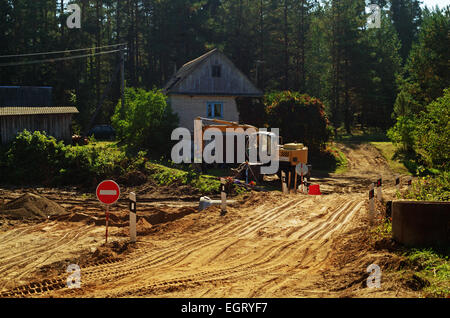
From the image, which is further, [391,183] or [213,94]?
[213,94]

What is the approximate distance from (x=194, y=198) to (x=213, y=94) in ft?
61.1

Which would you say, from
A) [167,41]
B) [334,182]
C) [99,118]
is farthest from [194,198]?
[167,41]

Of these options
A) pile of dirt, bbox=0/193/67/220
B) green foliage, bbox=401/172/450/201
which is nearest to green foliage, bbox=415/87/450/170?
green foliage, bbox=401/172/450/201

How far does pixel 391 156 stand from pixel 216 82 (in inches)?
582

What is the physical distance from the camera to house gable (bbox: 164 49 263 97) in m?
37.6

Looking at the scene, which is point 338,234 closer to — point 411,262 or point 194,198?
point 411,262

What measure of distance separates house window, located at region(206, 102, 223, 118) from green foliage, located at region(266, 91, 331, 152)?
13.5ft

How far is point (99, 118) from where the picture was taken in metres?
53.0

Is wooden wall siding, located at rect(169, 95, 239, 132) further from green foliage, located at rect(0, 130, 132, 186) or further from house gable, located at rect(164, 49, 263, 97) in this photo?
green foliage, located at rect(0, 130, 132, 186)

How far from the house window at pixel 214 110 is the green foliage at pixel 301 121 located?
13.5ft

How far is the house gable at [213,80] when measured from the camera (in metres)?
37.6
